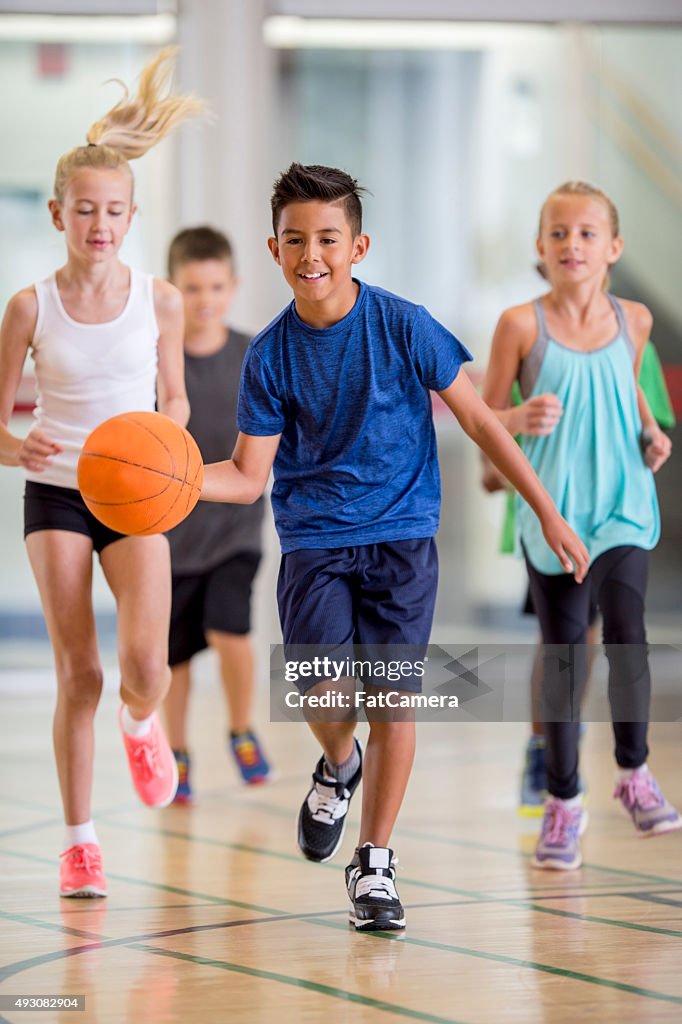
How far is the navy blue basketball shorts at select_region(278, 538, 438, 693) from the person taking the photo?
7.60ft

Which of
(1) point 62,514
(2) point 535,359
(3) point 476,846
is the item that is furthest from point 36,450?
(3) point 476,846

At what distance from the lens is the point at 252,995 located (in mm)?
1935

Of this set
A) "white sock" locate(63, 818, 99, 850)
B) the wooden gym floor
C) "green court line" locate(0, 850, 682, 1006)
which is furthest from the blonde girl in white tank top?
"green court line" locate(0, 850, 682, 1006)

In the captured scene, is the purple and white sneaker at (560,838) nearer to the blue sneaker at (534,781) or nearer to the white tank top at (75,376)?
the blue sneaker at (534,781)

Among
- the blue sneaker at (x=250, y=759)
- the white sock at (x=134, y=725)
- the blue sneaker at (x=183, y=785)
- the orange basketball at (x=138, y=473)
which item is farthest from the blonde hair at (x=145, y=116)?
the blue sneaker at (x=250, y=759)

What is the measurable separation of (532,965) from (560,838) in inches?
26.4

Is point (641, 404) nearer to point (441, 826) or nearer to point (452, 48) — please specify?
point (441, 826)

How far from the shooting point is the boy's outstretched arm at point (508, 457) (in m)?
2.31

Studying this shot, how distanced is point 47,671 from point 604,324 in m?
3.14

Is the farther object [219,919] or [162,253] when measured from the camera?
[162,253]

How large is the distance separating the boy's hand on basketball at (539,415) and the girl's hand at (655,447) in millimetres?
207

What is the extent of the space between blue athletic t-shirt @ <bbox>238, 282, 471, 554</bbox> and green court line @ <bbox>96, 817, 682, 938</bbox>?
65cm

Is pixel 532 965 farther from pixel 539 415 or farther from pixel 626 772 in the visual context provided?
pixel 539 415

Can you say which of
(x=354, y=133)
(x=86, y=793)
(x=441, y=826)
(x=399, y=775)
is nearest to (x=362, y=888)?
(x=399, y=775)
